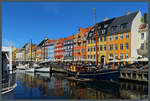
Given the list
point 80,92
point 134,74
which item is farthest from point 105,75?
point 80,92

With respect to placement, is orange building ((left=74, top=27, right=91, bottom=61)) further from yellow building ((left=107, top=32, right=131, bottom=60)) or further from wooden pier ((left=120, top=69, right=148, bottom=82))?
wooden pier ((left=120, top=69, right=148, bottom=82))

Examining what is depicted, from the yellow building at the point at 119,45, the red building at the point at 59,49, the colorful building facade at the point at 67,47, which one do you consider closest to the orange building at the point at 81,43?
the colorful building facade at the point at 67,47

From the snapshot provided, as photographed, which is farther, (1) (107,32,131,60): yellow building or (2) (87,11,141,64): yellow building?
(1) (107,32,131,60): yellow building

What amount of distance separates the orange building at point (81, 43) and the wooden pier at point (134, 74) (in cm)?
2451

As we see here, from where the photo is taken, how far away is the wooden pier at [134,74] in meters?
20.2

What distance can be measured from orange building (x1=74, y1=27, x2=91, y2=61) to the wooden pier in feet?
80.4

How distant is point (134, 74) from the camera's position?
2241 centimetres

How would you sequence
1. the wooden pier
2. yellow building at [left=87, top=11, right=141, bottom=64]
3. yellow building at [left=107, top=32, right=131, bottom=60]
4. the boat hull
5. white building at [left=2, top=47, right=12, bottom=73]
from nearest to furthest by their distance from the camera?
white building at [left=2, top=47, right=12, bottom=73] < the wooden pier < the boat hull < yellow building at [left=87, top=11, right=141, bottom=64] < yellow building at [left=107, top=32, right=131, bottom=60]

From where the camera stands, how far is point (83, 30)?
51.2m

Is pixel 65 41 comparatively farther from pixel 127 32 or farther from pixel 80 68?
pixel 80 68

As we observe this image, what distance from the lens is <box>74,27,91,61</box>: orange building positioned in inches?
1918

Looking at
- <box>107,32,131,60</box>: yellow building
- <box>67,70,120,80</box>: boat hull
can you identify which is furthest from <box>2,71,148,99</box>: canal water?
<box>107,32,131,60</box>: yellow building

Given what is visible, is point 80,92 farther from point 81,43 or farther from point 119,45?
point 81,43

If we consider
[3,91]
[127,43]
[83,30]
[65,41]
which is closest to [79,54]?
[83,30]
